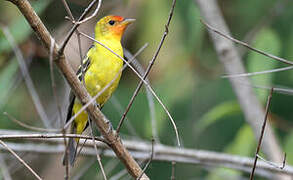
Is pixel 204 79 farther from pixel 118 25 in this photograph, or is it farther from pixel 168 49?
pixel 118 25

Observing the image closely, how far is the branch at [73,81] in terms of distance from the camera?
2191 mm

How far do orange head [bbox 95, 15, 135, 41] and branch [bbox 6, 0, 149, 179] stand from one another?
190 centimetres

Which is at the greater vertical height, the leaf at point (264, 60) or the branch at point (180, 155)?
the leaf at point (264, 60)

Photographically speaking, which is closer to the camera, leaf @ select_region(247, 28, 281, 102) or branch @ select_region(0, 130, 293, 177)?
branch @ select_region(0, 130, 293, 177)

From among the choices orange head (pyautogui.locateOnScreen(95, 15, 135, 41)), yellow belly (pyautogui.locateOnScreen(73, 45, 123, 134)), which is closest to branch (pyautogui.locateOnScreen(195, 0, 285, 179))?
orange head (pyautogui.locateOnScreen(95, 15, 135, 41))

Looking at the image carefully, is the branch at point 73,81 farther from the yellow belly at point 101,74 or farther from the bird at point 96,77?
the yellow belly at point 101,74

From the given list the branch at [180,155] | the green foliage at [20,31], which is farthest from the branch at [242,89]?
the green foliage at [20,31]

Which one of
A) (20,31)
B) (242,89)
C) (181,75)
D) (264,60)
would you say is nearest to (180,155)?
(242,89)

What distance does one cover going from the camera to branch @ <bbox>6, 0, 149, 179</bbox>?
2191mm

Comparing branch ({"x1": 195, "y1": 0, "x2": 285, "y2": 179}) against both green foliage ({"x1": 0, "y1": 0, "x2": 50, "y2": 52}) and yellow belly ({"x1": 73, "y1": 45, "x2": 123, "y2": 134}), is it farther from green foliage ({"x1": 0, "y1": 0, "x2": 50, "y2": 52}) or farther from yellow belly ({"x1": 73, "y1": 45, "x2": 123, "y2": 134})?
green foliage ({"x1": 0, "y1": 0, "x2": 50, "y2": 52})

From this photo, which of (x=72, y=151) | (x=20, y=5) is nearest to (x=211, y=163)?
(x=72, y=151)

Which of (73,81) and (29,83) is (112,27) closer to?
(29,83)

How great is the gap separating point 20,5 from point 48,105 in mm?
4144

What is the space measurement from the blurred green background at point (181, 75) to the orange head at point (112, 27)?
1.48 ft
